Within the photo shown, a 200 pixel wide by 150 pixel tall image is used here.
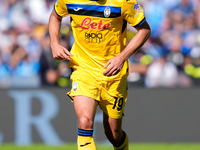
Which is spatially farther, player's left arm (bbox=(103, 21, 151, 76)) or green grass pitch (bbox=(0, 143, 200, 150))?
green grass pitch (bbox=(0, 143, 200, 150))

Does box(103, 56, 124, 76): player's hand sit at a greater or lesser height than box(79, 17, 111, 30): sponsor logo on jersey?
lesser

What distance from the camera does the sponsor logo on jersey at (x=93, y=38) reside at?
4.55 meters

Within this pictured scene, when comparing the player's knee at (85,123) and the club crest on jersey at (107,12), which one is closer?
the player's knee at (85,123)

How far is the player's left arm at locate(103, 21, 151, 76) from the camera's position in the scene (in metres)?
4.37

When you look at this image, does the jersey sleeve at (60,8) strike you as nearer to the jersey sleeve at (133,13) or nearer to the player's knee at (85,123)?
the jersey sleeve at (133,13)

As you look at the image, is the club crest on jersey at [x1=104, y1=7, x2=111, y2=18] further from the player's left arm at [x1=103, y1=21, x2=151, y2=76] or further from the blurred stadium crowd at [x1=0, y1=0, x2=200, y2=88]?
the blurred stadium crowd at [x1=0, y1=0, x2=200, y2=88]

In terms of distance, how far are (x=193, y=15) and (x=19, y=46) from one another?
176 inches

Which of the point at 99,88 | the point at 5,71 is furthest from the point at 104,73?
the point at 5,71

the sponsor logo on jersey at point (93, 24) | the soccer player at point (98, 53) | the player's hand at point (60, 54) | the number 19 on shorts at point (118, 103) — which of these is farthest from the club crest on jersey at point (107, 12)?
the number 19 on shorts at point (118, 103)

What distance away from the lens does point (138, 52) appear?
28.7 ft

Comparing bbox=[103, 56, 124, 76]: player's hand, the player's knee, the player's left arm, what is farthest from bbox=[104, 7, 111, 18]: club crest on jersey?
the player's knee

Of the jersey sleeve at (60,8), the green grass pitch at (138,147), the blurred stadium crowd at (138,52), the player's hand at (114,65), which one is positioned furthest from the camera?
the blurred stadium crowd at (138,52)

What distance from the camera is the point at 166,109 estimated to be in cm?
799

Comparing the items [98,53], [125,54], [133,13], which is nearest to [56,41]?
[98,53]
